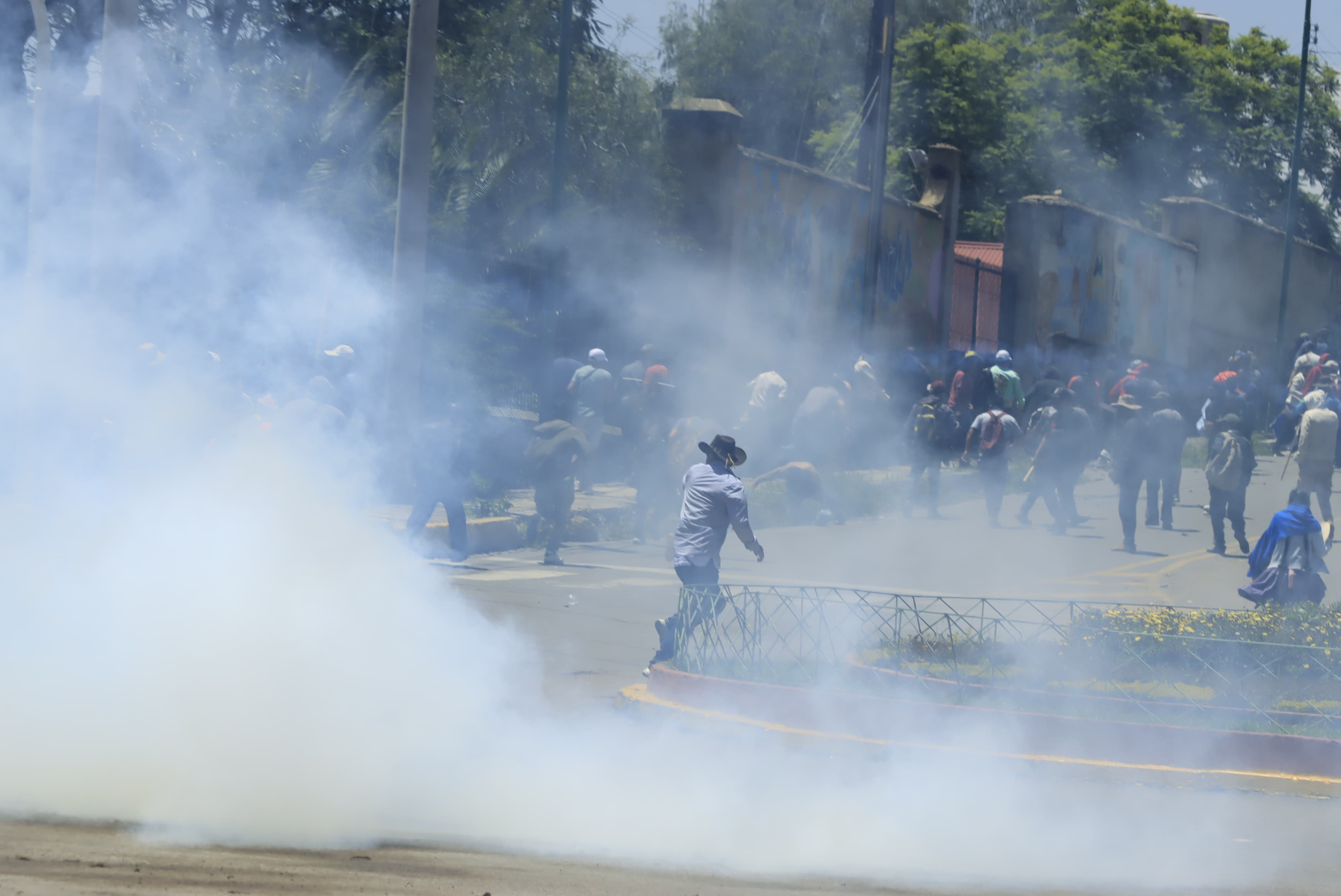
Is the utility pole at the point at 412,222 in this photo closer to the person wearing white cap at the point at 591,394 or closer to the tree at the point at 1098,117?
the person wearing white cap at the point at 591,394

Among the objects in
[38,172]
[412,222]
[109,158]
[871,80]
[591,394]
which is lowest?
[591,394]

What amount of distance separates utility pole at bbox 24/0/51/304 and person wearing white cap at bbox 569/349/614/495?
9.16 m

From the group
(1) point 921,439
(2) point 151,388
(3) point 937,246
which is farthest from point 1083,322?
(2) point 151,388

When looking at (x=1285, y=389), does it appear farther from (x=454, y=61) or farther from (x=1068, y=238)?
(x=454, y=61)

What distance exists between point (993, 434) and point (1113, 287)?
1565 cm

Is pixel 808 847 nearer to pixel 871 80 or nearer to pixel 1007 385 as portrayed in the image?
pixel 1007 385

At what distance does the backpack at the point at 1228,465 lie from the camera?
45.5ft

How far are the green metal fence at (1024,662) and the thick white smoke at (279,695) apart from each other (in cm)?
81

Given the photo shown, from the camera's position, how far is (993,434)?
1597 cm

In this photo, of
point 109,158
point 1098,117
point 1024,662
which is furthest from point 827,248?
point 1098,117

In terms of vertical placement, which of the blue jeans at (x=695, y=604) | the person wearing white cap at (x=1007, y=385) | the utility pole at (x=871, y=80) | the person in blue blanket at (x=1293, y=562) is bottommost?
the blue jeans at (x=695, y=604)

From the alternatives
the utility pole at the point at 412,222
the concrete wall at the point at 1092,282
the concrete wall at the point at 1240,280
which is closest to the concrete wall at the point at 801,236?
the concrete wall at the point at 1092,282

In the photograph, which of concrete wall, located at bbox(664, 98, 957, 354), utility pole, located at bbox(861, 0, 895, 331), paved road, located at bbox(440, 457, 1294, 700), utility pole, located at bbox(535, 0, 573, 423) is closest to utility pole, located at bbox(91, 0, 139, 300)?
paved road, located at bbox(440, 457, 1294, 700)

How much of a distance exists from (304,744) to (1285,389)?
29538 mm
